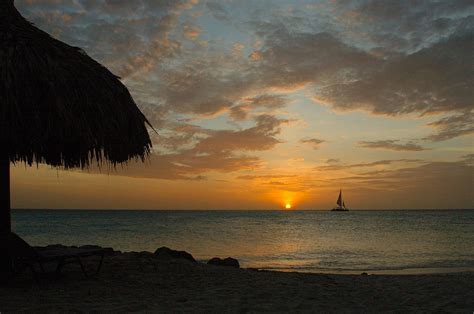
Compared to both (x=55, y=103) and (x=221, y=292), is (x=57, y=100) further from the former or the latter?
(x=221, y=292)

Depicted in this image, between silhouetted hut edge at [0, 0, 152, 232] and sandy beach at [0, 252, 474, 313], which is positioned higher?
silhouetted hut edge at [0, 0, 152, 232]

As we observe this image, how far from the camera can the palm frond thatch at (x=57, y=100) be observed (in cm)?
614

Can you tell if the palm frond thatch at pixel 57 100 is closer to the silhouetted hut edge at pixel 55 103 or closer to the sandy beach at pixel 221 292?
the silhouetted hut edge at pixel 55 103

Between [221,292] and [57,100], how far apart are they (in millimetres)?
3903

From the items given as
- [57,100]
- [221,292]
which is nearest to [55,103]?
[57,100]

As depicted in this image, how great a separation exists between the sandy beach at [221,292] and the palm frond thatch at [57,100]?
7.21 ft

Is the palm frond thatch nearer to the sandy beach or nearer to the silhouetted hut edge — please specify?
the silhouetted hut edge

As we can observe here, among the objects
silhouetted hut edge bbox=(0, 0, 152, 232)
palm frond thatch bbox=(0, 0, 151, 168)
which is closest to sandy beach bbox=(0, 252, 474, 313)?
silhouetted hut edge bbox=(0, 0, 152, 232)

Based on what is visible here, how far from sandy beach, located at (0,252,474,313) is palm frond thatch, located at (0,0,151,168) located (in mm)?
2198

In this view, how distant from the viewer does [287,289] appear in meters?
7.63

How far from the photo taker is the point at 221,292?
7.20 metres

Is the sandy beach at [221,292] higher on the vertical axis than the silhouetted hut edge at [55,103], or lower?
lower

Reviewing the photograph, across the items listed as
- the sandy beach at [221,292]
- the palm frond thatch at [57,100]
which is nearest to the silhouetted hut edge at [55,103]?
the palm frond thatch at [57,100]

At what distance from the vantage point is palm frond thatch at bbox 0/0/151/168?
6137 millimetres
